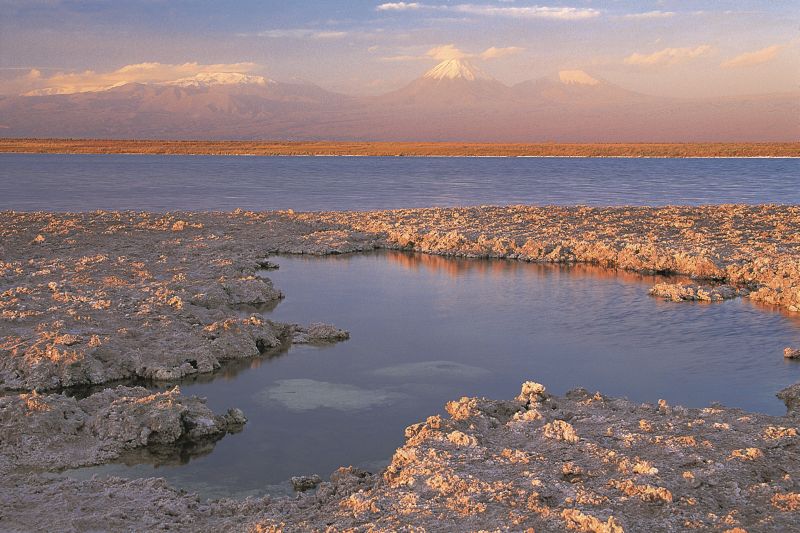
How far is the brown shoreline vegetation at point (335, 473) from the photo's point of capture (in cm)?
617

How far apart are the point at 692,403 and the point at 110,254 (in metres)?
14.1

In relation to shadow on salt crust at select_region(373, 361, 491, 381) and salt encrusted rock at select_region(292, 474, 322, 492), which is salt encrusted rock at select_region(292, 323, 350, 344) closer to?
shadow on salt crust at select_region(373, 361, 491, 381)

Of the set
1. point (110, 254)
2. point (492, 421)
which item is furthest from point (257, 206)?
point (492, 421)

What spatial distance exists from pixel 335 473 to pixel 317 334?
18.6 feet

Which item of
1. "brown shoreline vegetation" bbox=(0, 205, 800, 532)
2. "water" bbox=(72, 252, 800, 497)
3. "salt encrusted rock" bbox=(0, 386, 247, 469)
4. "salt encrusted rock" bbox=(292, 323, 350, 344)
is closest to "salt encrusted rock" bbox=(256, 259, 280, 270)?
"water" bbox=(72, 252, 800, 497)

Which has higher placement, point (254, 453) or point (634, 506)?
point (634, 506)

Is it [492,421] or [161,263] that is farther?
[161,263]

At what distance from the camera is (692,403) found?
1018cm

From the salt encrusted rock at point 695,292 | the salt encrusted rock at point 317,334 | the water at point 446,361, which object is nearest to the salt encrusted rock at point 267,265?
the water at point 446,361

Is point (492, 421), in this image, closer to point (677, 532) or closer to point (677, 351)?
point (677, 532)

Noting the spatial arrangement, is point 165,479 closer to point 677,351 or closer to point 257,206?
point 677,351

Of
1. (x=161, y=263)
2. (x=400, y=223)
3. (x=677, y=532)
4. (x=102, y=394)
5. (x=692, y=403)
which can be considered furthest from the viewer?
(x=400, y=223)

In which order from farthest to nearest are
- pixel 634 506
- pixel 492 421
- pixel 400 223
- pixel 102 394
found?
pixel 400 223 < pixel 102 394 < pixel 492 421 < pixel 634 506

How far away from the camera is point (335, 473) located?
7520mm
